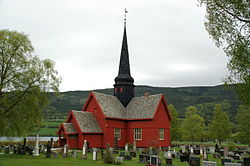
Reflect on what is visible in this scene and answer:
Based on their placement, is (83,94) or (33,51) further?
(83,94)

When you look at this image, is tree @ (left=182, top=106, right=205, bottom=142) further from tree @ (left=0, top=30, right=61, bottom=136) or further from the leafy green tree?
tree @ (left=0, top=30, right=61, bottom=136)

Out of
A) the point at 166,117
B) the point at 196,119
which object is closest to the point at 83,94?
the point at 196,119

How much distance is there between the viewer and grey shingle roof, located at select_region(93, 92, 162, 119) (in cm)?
3238

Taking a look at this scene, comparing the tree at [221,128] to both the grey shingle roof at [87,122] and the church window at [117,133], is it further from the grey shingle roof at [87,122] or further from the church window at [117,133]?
the grey shingle roof at [87,122]

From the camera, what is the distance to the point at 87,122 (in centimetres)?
3066

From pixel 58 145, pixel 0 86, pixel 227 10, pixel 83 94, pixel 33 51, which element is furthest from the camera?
pixel 83 94

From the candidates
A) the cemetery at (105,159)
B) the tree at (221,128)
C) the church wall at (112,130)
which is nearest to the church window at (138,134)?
the church wall at (112,130)

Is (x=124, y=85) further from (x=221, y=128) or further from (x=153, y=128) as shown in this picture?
(x=221, y=128)

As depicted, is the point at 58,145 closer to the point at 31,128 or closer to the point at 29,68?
the point at 31,128

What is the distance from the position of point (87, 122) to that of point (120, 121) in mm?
4863

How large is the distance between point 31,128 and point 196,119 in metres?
35.6

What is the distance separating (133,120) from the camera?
109ft

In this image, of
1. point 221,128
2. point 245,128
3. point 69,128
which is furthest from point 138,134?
point 221,128

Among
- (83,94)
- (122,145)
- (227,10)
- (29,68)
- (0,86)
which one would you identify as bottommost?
(122,145)
